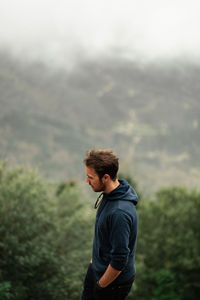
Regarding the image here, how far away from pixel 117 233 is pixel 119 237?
0.13 ft

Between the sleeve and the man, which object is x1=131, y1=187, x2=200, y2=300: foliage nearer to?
the man

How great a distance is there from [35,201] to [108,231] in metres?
27.5

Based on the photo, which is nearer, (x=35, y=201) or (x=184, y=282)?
(x=35, y=201)

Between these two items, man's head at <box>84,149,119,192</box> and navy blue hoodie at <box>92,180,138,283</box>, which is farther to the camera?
man's head at <box>84,149,119,192</box>

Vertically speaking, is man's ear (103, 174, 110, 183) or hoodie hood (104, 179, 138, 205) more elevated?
man's ear (103, 174, 110, 183)

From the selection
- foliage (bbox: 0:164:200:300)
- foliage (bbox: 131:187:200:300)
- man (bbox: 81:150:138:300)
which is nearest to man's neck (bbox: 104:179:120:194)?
man (bbox: 81:150:138:300)

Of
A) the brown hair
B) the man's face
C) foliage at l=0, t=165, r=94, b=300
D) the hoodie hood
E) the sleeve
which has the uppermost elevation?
foliage at l=0, t=165, r=94, b=300

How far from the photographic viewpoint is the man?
10.5 ft

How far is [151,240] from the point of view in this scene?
45031 millimetres

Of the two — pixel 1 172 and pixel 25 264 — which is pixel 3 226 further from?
pixel 1 172

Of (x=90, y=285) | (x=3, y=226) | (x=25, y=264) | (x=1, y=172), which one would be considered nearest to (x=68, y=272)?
(x=25, y=264)

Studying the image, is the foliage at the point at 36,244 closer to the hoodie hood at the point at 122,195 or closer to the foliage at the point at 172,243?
the foliage at the point at 172,243

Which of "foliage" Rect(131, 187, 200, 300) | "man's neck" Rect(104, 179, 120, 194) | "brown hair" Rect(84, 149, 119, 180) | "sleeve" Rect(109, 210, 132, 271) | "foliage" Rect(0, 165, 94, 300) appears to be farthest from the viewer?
"foliage" Rect(131, 187, 200, 300)

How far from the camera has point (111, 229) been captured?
3.25 metres
